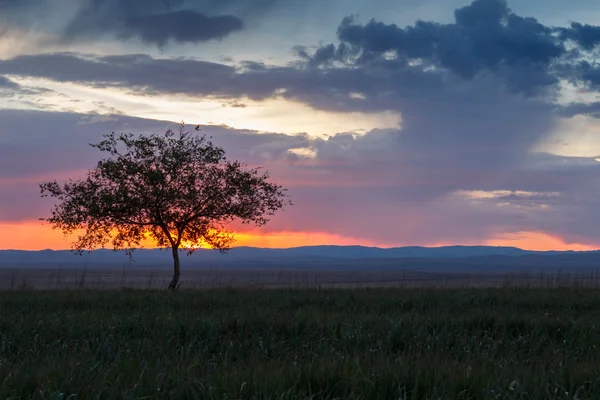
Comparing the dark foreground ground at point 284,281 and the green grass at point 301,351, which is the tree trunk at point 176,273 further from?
the green grass at point 301,351

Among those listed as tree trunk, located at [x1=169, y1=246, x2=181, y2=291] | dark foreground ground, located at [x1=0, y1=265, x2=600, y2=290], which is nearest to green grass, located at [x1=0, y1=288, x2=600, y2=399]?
dark foreground ground, located at [x1=0, y1=265, x2=600, y2=290]

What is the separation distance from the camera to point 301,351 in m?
10.5

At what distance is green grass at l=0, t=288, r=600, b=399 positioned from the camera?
6.43 meters

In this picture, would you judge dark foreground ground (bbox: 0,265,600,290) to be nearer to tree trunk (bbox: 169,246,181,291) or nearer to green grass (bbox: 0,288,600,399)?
tree trunk (bbox: 169,246,181,291)

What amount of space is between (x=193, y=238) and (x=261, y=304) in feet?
69.8

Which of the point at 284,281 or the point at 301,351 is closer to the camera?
the point at 301,351

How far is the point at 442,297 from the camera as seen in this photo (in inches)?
824

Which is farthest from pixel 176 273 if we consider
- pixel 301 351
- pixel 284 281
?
pixel 284 281

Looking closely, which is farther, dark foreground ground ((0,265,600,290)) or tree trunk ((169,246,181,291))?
tree trunk ((169,246,181,291))

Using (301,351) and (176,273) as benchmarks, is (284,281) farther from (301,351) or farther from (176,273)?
(301,351)

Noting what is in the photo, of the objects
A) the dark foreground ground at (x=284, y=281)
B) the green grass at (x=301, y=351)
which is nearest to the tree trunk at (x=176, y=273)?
the dark foreground ground at (x=284, y=281)

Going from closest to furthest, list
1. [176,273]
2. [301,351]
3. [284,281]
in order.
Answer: [301,351]
[176,273]
[284,281]

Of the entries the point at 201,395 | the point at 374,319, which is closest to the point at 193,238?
the point at 374,319

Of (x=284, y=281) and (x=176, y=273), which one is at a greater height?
(x=176, y=273)
